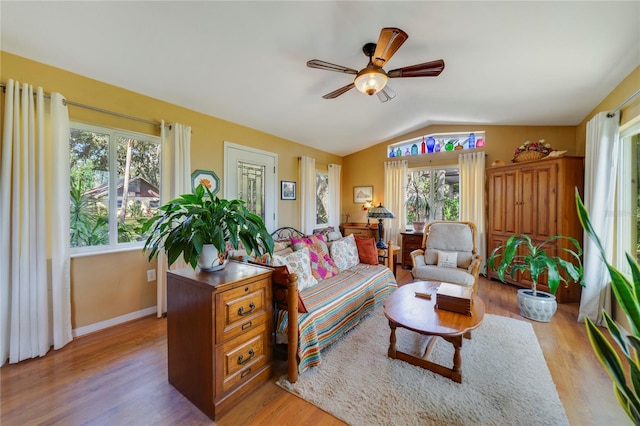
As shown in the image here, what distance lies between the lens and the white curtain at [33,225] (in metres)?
2.09

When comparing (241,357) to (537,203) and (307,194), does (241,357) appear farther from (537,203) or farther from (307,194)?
(537,203)

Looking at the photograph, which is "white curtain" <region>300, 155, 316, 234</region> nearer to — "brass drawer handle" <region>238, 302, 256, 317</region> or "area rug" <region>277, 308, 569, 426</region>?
"area rug" <region>277, 308, 569, 426</region>

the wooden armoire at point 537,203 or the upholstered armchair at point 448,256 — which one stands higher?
the wooden armoire at point 537,203

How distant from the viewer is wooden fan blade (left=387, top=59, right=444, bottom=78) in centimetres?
214

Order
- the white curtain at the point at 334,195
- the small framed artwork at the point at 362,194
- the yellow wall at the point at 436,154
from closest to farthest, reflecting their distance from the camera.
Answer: the yellow wall at the point at 436,154, the white curtain at the point at 334,195, the small framed artwork at the point at 362,194

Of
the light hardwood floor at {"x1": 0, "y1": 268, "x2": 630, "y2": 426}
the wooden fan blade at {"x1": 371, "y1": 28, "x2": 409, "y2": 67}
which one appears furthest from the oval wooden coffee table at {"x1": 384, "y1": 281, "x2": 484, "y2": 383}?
the wooden fan blade at {"x1": 371, "y1": 28, "x2": 409, "y2": 67}

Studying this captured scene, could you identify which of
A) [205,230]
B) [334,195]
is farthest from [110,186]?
[334,195]

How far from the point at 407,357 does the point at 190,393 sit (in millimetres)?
1643

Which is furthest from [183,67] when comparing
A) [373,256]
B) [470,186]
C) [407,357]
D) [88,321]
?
[470,186]

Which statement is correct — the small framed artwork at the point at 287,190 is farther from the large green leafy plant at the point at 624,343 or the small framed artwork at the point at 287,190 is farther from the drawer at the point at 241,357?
the large green leafy plant at the point at 624,343

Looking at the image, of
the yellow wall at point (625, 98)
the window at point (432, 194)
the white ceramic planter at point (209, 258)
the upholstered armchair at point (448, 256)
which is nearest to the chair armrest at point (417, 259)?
the upholstered armchair at point (448, 256)

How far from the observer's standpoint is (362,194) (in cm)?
619

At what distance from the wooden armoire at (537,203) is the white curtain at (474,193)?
0.21m

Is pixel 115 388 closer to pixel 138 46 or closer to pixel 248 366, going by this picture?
pixel 248 366
